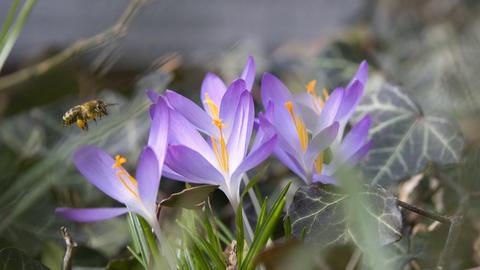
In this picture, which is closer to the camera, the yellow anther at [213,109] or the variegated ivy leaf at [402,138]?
the yellow anther at [213,109]

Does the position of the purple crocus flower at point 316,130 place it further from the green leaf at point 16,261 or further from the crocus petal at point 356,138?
the green leaf at point 16,261

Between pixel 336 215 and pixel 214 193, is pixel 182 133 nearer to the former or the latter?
pixel 336 215

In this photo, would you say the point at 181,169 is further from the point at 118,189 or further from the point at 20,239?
the point at 20,239

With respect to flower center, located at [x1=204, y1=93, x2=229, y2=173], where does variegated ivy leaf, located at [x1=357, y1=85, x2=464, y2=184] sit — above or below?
below

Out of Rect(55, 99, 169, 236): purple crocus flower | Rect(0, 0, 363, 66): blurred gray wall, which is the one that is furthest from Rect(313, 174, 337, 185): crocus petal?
Rect(0, 0, 363, 66): blurred gray wall

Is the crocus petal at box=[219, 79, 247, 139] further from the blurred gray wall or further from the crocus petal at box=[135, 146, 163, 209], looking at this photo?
the blurred gray wall

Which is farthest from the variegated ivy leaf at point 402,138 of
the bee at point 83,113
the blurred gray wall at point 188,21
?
the blurred gray wall at point 188,21
